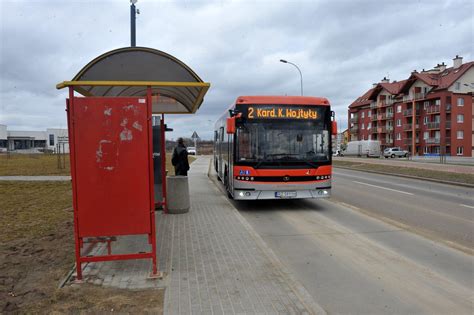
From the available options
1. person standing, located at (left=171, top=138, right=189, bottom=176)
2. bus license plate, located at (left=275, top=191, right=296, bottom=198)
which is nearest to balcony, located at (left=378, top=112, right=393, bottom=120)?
person standing, located at (left=171, top=138, right=189, bottom=176)

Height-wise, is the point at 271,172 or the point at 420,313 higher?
the point at 271,172

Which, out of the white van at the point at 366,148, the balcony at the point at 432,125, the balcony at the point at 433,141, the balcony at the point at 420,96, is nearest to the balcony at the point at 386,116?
the balcony at the point at 420,96

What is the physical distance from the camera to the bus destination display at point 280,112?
980 centimetres

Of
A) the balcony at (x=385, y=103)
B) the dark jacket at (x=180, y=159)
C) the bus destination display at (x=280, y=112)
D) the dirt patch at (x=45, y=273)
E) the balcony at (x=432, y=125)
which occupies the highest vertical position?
the balcony at (x=385, y=103)

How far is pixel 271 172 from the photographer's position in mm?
9664

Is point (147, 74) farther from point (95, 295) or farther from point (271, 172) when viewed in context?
point (271, 172)

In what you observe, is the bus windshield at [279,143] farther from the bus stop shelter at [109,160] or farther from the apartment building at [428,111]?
the apartment building at [428,111]

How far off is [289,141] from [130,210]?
5961 millimetres

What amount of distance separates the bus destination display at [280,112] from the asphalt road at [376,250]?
2420 millimetres

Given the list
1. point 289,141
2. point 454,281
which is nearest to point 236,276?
point 454,281

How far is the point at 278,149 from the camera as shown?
9812 millimetres

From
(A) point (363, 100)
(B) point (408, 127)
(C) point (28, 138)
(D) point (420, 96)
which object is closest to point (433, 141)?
(B) point (408, 127)

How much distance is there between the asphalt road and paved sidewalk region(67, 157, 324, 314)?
388 mm

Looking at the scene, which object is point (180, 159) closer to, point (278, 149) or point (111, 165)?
point (278, 149)
